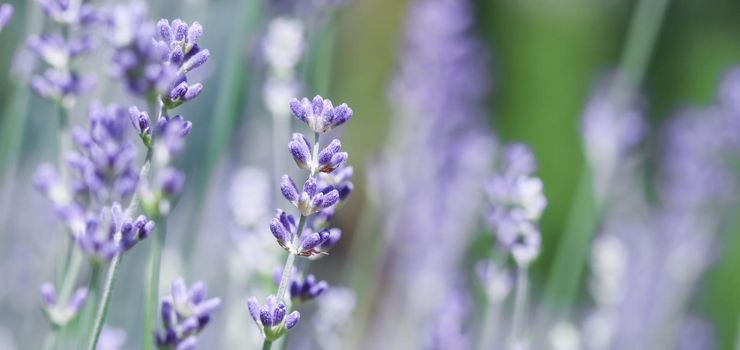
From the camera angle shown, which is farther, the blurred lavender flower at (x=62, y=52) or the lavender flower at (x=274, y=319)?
the blurred lavender flower at (x=62, y=52)

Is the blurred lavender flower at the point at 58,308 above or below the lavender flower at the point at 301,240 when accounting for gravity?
below

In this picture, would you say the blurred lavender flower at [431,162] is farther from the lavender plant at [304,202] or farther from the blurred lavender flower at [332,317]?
the lavender plant at [304,202]

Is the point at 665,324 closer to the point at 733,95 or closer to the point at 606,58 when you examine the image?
the point at 733,95

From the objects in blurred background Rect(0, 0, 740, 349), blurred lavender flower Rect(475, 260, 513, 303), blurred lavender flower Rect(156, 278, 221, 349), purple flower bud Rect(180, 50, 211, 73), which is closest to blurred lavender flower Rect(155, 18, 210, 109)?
purple flower bud Rect(180, 50, 211, 73)

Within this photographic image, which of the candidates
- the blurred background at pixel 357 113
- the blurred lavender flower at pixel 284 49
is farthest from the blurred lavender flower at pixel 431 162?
the blurred lavender flower at pixel 284 49

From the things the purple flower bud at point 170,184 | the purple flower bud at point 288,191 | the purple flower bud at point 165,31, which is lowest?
the purple flower bud at point 170,184

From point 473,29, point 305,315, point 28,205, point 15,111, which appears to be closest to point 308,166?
point 15,111

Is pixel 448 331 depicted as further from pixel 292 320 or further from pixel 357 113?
pixel 357 113

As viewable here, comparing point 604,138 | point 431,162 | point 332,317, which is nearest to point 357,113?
point 431,162
